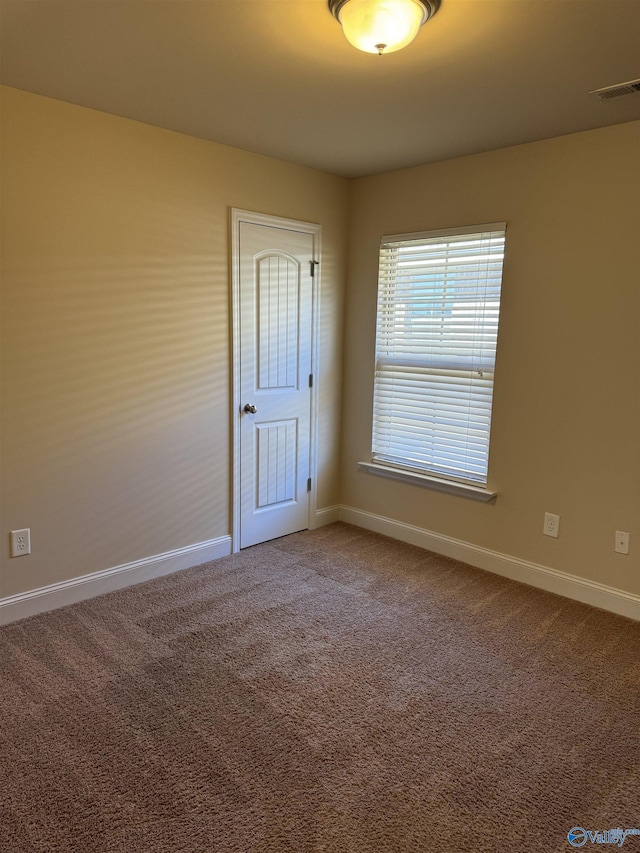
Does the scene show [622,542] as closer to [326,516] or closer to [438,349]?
[438,349]

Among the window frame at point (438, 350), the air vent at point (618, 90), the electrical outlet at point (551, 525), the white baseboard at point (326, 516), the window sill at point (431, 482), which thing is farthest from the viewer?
the white baseboard at point (326, 516)

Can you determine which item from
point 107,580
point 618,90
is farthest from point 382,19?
point 107,580

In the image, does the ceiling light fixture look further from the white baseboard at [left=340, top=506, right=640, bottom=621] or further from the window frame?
the white baseboard at [left=340, top=506, right=640, bottom=621]

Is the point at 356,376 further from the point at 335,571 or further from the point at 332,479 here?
the point at 335,571

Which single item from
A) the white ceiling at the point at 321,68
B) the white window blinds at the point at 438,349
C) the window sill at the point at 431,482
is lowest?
the window sill at the point at 431,482

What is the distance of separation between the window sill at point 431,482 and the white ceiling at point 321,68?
203cm

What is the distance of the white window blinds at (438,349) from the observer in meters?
3.49

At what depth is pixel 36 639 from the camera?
8.88ft

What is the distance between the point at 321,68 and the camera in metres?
2.28

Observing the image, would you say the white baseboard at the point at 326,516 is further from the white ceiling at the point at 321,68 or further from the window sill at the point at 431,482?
the white ceiling at the point at 321,68

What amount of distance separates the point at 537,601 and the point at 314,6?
2985mm

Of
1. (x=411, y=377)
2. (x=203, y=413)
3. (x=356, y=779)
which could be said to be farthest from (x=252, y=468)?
(x=356, y=779)

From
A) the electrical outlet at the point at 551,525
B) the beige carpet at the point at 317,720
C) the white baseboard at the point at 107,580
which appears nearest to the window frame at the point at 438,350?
the electrical outlet at the point at 551,525

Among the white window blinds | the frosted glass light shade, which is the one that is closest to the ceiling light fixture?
the frosted glass light shade
